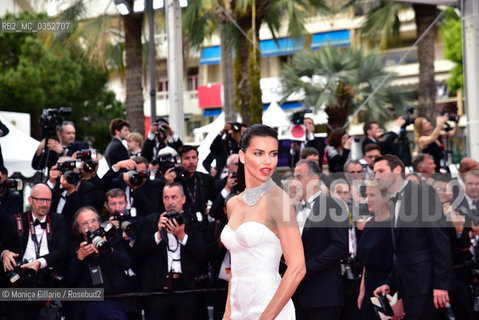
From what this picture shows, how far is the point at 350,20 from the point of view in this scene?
126 feet

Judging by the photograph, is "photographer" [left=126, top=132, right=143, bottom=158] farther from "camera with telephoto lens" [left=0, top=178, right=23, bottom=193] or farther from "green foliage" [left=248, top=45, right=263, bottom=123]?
"green foliage" [left=248, top=45, right=263, bottom=123]

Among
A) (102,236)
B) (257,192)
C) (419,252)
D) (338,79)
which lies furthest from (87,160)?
(338,79)

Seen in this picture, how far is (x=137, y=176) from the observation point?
6.66 meters

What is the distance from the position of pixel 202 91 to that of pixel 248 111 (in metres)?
25.0

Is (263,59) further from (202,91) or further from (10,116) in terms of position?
(10,116)

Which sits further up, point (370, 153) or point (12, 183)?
point (370, 153)

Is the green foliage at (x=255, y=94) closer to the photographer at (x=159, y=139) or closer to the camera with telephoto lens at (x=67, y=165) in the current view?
the photographer at (x=159, y=139)

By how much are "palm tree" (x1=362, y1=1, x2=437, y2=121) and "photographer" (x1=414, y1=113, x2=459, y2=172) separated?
25.2 ft

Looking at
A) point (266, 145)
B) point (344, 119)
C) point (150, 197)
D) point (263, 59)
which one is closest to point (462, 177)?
point (150, 197)

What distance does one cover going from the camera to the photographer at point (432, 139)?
8.89m

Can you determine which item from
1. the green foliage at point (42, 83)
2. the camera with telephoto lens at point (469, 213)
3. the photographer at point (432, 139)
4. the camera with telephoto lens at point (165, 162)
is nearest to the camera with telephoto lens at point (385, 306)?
the camera with telephoto lens at point (469, 213)

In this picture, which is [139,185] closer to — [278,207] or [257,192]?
[257,192]

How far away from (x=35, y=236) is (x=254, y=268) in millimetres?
3658

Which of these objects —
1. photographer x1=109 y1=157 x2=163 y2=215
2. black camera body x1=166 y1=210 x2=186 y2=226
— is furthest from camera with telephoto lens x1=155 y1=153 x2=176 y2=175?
black camera body x1=166 y1=210 x2=186 y2=226
